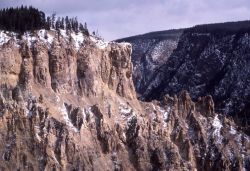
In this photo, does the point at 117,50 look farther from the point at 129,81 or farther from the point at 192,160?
the point at 192,160

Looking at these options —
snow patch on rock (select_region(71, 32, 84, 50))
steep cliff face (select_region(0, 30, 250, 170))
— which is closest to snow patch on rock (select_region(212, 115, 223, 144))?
steep cliff face (select_region(0, 30, 250, 170))

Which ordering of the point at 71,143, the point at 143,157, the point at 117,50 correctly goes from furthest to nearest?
the point at 117,50, the point at 143,157, the point at 71,143

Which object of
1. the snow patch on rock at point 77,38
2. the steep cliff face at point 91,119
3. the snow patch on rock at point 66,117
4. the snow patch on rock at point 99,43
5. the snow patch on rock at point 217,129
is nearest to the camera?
the steep cliff face at point 91,119

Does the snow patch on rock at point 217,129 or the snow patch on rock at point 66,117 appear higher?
the snow patch on rock at point 66,117

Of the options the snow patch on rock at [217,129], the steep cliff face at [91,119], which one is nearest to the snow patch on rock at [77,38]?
the steep cliff face at [91,119]

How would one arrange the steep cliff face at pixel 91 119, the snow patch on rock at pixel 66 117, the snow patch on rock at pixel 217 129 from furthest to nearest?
the snow patch on rock at pixel 217 129, the snow patch on rock at pixel 66 117, the steep cliff face at pixel 91 119

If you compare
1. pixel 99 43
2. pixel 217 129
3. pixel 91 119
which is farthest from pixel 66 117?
pixel 217 129

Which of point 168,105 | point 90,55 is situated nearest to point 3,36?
point 90,55

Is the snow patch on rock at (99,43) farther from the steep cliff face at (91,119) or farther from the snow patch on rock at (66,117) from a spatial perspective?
the snow patch on rock at (66,117)
